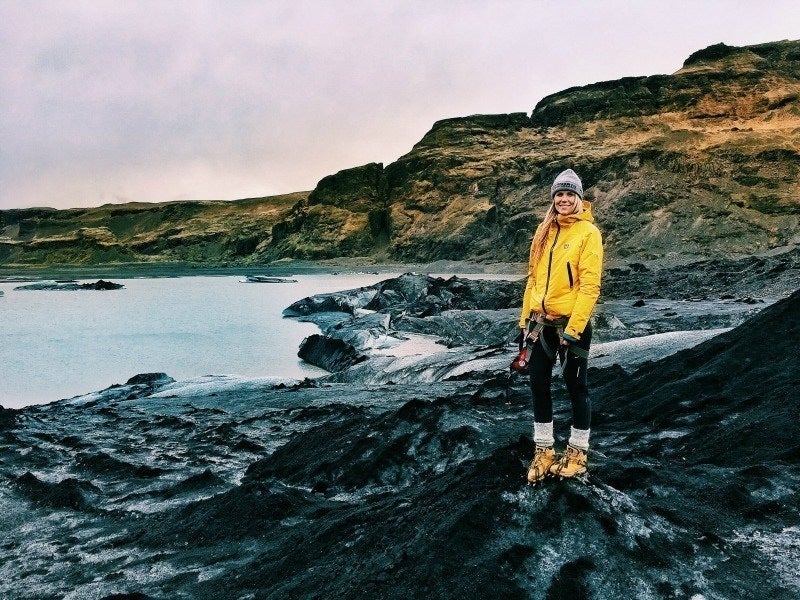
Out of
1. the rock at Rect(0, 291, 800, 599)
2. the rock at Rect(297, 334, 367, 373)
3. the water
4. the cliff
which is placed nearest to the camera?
the rock at Rect(0, 291, 800, 599)

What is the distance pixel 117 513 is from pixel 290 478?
176cm

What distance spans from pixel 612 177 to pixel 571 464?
96511 millimetres

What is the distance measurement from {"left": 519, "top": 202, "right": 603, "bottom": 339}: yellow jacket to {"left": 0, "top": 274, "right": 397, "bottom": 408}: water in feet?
46.7

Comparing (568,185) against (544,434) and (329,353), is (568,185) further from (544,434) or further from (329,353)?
(329,353)

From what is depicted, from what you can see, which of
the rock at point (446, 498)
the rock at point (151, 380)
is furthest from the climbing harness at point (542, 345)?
the rock at point (151, 380)

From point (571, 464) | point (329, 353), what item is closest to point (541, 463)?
point (571, 464)

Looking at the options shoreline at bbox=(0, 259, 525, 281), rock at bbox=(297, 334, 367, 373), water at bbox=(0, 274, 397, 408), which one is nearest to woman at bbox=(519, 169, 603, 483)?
rock at bbox=(297, 334, 367, 373)

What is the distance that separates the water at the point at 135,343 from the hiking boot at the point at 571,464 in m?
14.2

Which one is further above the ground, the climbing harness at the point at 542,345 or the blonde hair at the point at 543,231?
the blonde hair at the point at 543,231

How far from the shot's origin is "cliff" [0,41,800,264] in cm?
8069

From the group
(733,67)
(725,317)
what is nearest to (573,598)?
(725,317)

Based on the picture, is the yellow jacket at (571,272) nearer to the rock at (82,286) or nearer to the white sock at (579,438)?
the white sock at (579,438)

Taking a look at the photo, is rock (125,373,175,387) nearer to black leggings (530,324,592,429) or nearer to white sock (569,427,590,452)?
black leggings (530,324,592,429)

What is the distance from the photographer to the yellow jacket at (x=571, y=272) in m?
4.16
